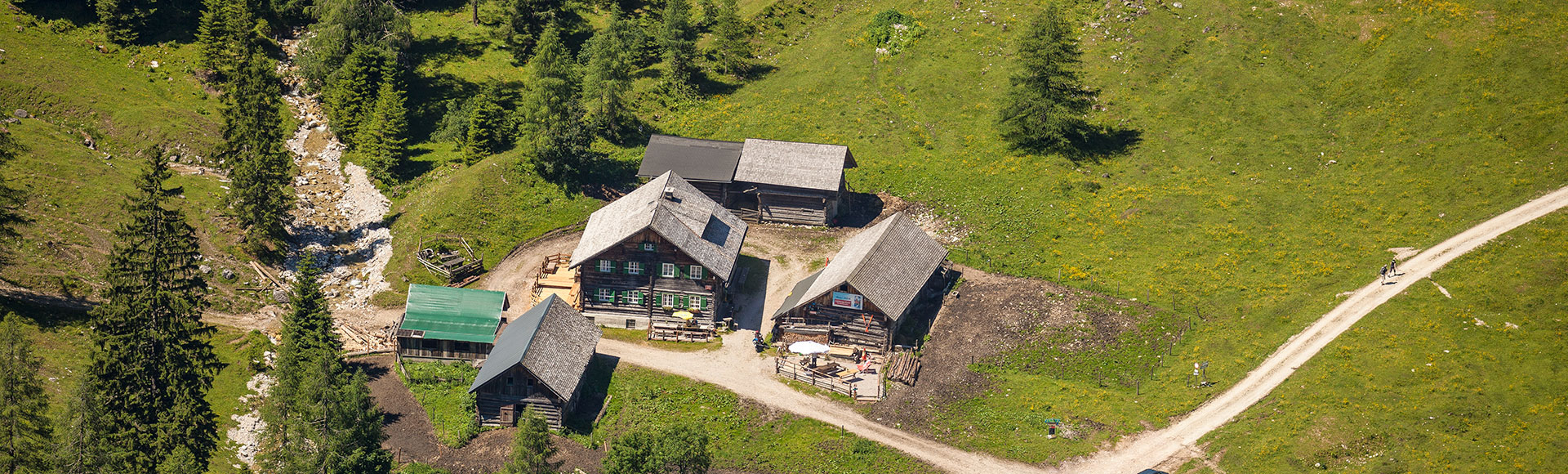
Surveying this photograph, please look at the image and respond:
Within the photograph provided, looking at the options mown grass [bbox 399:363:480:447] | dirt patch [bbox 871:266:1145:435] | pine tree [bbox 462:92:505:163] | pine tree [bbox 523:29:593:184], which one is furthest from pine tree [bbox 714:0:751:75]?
mown grass [bbox 399:363:480:447]

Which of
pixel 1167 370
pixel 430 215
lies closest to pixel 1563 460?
pixel 1167 370

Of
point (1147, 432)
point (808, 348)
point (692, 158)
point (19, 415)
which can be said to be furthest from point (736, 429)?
point (19, 415)

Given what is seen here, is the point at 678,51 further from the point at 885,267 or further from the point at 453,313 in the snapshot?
the point at 885,267

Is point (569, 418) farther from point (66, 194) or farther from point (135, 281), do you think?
point (66, 194)

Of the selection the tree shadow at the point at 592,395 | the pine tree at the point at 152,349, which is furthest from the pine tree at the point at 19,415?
the tree shadow at the point at 592,395

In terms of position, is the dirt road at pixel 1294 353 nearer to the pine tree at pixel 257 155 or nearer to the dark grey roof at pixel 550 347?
the dark grey roof at pixel 550 347

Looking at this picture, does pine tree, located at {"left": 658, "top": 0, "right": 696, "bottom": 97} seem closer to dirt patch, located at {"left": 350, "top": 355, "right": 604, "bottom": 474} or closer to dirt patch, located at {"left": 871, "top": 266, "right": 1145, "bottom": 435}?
dirt patch, located at {"left": 871, "top": 266, "right": 1145, "bottom": 435}
